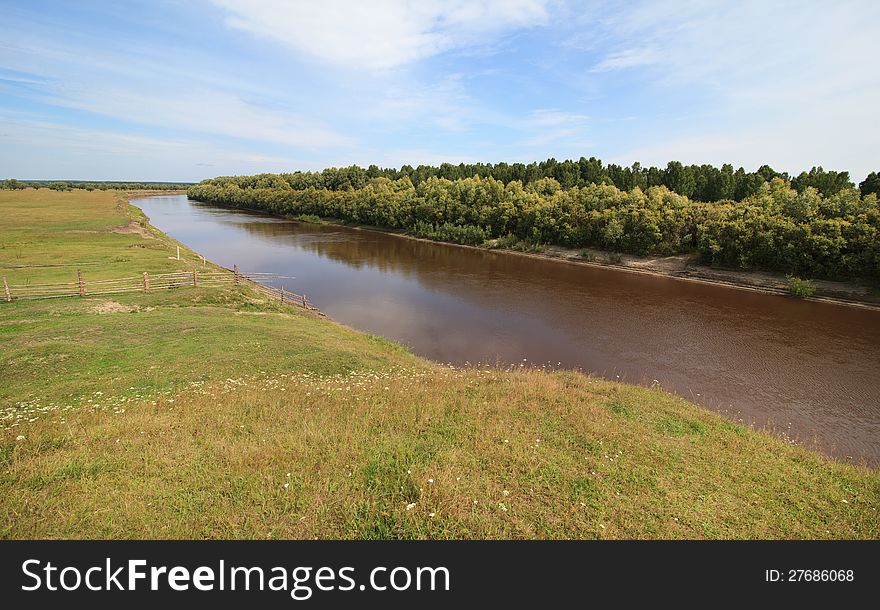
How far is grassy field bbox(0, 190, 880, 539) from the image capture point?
6.93 meters

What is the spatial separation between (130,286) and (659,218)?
196 feet

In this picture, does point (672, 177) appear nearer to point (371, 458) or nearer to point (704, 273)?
point (704, 273)

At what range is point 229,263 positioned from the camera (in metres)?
53.0

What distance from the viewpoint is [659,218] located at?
56406 millimetres

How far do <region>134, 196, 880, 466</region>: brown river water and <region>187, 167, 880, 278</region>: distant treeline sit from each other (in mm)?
6152

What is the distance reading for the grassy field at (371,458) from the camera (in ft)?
22.7

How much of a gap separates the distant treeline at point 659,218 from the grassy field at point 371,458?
42.3m

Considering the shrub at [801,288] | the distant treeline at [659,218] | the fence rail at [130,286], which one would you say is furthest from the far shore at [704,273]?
the fence rail at [130,286]

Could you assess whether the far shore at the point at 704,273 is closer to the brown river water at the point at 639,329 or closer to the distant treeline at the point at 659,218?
the distant treeline at the point at 659,218

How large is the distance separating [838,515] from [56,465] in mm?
15464

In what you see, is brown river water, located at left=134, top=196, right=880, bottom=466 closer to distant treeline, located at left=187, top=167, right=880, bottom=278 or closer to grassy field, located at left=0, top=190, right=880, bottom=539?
distant treeline, located at left=187, top=167, right=880, bottom=278

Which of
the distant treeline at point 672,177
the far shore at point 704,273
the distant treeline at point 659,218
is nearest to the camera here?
the far shore at point 704,273

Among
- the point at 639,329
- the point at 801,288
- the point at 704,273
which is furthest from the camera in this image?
the point at 704,273

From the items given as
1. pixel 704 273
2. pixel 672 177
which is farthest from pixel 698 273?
pixel 672 177
